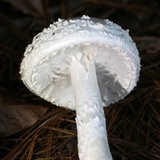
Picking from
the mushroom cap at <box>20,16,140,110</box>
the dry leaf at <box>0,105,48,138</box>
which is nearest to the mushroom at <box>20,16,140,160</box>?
the mushroom cap at <box>20,16,140,110</box>

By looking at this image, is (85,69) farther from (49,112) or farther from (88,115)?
Answer: (49,112)

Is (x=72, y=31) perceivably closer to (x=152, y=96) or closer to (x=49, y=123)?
(x=49, y=123)

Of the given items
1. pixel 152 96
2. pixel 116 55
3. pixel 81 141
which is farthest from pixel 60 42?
pixel 152 96

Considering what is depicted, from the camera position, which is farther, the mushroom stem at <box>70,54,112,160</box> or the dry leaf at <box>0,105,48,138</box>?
the dry leaf at <box>0,105,48,138</box>

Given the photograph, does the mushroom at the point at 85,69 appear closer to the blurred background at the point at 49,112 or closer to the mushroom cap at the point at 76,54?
the mushroom cap at the point at 76,54

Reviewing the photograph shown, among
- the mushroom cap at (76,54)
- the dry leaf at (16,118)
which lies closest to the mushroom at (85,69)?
the mushroom cap at (76,54)

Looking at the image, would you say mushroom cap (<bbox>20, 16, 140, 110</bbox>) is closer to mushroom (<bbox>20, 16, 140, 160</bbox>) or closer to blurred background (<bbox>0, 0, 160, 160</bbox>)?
mushroom (<bbox>20, 16, 140, 160</bbox>)

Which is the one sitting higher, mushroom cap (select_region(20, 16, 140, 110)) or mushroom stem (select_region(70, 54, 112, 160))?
mushroom cap (select_region(20, 16, 140, 110))
